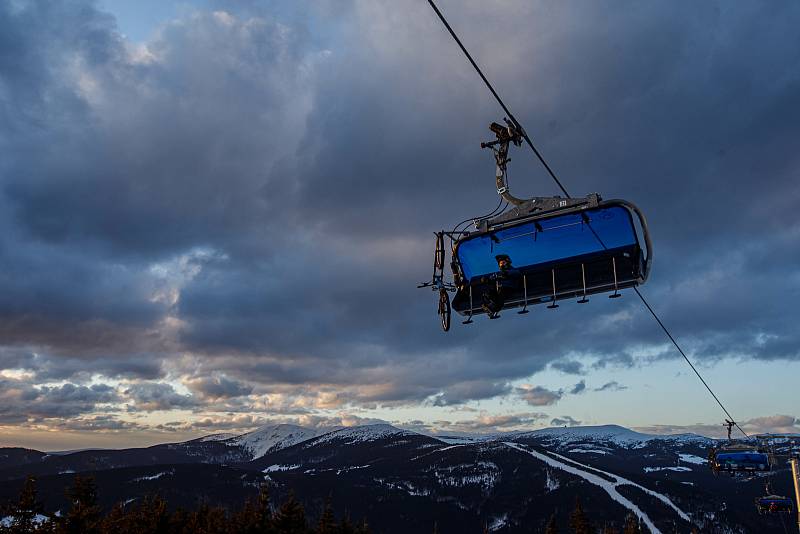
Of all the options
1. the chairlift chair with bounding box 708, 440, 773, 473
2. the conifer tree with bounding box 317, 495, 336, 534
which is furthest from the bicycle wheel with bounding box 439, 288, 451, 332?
the conifer tree with bounding box 317, 495, 336, 534

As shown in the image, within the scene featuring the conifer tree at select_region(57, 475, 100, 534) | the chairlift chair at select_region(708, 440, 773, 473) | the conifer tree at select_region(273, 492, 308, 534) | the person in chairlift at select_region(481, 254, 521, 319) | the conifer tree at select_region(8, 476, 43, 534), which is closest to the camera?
the person in chairlift at select_region(481, 254, 521, 319)

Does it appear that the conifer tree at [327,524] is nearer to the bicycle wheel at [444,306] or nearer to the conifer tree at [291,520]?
the conifer tree at [291,520]

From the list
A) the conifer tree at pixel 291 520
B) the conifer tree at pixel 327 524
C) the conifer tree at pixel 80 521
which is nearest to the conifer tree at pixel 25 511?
the conifer tree at pixel 80 521

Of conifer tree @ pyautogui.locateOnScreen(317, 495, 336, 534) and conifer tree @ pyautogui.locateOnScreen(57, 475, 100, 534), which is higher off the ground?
conifer tree @ pyautogui.locateOnScreen(57, 475, 100, 534)

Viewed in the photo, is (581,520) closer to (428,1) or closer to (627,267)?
(627,267)

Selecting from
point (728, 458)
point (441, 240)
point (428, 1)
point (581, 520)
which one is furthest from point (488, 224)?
point (581, 520)

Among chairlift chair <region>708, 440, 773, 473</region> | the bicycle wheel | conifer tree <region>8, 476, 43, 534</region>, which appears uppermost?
the bicycle wheel

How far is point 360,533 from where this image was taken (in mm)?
78688

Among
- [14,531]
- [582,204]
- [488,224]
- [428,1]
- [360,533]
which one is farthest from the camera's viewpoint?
[360,533]

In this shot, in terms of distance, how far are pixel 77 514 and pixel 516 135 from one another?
226ft

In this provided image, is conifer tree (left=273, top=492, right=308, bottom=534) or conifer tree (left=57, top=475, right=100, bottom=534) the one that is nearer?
conifer tree (left=57, top=475, right=100, bottom=534)

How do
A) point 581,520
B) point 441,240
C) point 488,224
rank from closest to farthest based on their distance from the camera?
point 488,224
point 441,240
point 581,520

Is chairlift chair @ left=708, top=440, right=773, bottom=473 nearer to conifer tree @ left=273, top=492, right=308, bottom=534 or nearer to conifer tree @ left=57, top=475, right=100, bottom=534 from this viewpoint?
conifer tree @ left=273, top=492, right=308, bottom=534

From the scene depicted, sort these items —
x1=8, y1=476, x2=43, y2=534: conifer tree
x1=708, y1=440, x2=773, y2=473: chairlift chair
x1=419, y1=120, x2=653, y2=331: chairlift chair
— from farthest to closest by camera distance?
x1=8, y1=476, x2=43, y2=534: conifer tree, x1=708, y1=440, x2=773, y2=473: chairlift chair, x1=419, y1=120, x2=653, y2=331: chairlift chair
